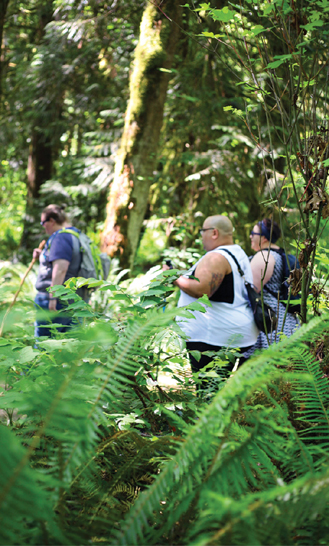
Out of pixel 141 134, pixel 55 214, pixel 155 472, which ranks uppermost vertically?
pixel 141 134

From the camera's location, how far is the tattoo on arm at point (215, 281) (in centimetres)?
311

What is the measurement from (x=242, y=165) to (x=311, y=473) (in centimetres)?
731

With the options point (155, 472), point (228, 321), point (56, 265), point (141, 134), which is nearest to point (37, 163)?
point (141, 134)

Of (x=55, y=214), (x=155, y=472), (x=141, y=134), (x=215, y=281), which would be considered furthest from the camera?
(x=141, y=134)

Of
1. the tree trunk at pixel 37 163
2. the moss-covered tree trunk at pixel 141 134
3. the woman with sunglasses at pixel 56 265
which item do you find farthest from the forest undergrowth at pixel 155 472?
the tree trunk at pixel 37 163

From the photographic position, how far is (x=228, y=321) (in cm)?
314

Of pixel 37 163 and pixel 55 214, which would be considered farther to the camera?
pixel 37 163

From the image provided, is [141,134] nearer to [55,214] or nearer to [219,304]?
[55,214]

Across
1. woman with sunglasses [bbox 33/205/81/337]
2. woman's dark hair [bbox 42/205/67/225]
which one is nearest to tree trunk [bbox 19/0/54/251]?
woman's dark hair [bbox 42/205/67/225]

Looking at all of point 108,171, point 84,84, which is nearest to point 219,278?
point 108,171

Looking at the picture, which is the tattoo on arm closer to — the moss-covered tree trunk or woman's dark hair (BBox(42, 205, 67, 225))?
woman's dark hair (BBox(42, 205, 67, 225))

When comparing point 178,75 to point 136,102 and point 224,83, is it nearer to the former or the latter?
point 224,83

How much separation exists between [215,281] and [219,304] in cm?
21

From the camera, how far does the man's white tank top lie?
3113mm
